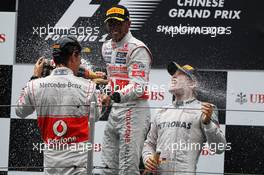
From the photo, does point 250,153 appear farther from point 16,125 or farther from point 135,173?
point 16,125

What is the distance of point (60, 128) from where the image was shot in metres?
5.11

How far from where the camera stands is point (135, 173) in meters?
5.64

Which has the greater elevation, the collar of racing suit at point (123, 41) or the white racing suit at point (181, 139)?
the collar of racing suit at point (123, 41)

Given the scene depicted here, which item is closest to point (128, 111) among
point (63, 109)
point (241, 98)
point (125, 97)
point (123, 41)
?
point (125, 97)

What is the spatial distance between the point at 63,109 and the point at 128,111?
0.94 metres

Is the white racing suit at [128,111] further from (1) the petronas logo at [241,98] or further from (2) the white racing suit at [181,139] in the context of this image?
(1) the petronas logo at [241,98]

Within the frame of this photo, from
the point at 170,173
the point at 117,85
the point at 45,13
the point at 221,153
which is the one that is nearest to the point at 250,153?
the point at 221,153

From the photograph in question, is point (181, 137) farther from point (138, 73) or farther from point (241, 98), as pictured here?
point (241, 98)

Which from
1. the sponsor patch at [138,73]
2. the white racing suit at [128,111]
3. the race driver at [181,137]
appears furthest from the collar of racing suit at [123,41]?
the race driver at [181,137]

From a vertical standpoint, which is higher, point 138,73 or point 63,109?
point 138,73

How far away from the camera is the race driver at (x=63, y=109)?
16.6 feet

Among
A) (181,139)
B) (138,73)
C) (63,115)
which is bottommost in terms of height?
(181,139)

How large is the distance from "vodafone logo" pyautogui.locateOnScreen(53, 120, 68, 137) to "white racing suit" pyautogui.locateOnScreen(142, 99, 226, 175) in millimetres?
680

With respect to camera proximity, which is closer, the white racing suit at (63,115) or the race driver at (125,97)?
the white racing suit at (63,115)
